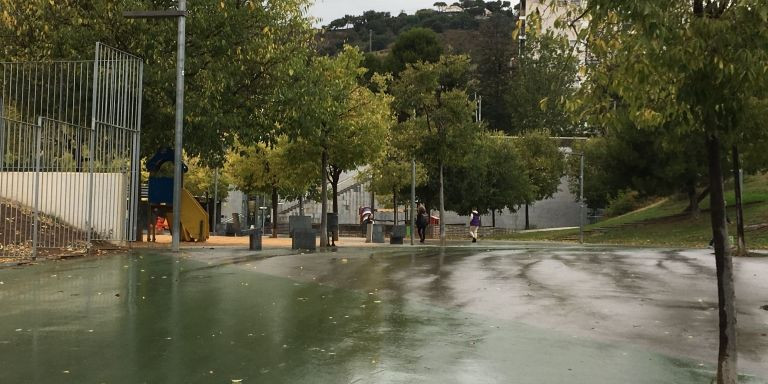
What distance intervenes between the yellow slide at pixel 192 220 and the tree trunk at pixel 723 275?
70.3 ft

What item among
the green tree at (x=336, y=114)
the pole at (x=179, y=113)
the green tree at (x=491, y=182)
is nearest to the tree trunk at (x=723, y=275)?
the pole at (x=179, y=113)

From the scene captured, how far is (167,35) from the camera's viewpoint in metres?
20.9

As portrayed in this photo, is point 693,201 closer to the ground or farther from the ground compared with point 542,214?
farther from the ground

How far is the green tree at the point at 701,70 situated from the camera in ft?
16.6

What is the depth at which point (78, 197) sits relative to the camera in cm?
1634

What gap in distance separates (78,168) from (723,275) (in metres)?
14.0

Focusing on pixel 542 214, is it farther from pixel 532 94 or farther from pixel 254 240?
pixel 254 240

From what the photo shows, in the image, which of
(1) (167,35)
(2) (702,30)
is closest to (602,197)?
(1) (167,35)

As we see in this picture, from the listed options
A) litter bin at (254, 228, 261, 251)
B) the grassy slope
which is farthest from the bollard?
the grassy slope

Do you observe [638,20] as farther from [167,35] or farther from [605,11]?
[167,35]

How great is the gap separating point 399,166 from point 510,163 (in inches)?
757

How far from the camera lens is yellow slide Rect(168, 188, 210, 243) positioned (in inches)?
995

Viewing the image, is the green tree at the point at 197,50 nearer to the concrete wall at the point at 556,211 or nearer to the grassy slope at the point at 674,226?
the grassy slope at the point at 674,226

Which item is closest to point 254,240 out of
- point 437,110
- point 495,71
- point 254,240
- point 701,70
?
point 254,240
